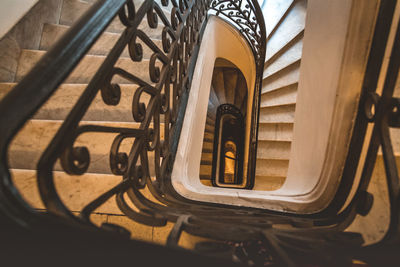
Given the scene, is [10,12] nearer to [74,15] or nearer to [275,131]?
[74,15]

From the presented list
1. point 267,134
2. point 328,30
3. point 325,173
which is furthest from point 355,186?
point 267,134

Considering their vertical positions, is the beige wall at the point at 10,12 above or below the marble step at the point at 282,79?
below

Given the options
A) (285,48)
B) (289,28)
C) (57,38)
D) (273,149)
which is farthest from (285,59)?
(57,38)

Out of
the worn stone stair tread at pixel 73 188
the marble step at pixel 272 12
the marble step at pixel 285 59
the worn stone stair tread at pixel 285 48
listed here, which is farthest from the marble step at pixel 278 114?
the worn stone stair tread at pixel 73 188

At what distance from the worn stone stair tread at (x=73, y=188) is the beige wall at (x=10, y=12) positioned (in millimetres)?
1194

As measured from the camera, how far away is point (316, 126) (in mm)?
1105

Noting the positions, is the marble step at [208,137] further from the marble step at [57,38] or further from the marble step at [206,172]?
the marble step at [57,38]

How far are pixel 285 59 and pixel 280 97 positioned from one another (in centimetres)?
59

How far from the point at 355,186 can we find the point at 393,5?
2.23 ft

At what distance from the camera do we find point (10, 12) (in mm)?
1466

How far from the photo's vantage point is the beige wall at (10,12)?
142 cm

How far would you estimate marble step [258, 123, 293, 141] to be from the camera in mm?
3000

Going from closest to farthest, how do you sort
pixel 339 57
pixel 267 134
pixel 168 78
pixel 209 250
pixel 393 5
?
1. pixel 209 250
2. pixel 393 5
3. pixel 339 57
4. pixel 168 78
5. pixel 267 134

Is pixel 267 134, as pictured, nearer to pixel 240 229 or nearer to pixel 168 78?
pixel 168 78
